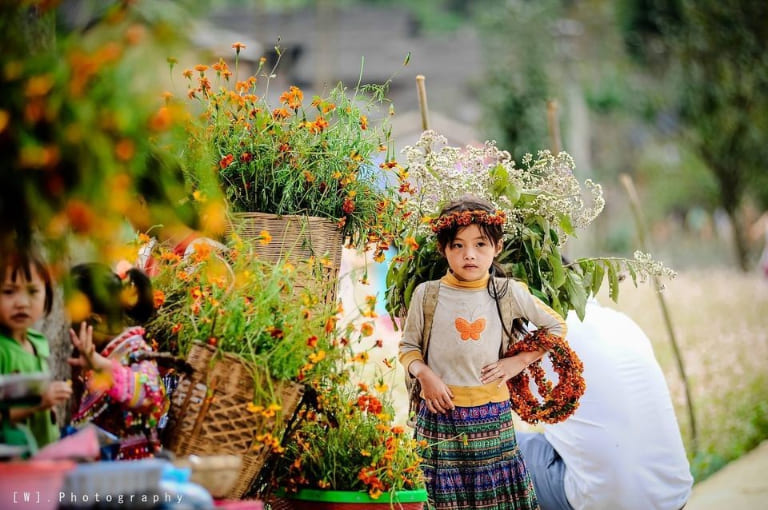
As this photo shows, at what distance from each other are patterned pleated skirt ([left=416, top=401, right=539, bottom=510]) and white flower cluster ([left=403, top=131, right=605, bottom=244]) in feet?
2.45

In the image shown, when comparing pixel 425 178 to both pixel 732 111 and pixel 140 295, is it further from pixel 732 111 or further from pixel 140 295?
pixel 732 111

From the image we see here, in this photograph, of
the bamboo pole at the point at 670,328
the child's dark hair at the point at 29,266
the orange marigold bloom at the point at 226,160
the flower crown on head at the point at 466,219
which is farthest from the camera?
the bamboo pole at the point at 670,328

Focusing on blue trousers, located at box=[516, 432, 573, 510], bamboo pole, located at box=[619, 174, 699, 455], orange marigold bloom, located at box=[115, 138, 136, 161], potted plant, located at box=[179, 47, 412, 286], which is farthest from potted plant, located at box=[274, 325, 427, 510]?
bamboo pole, located at box=[619, 174, 699, 455]

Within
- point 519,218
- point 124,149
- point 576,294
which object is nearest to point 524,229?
point 519,218

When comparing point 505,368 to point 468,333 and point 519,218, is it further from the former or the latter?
point 519,218

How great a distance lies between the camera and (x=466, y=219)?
3.40m

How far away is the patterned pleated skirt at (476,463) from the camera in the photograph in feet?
11.5

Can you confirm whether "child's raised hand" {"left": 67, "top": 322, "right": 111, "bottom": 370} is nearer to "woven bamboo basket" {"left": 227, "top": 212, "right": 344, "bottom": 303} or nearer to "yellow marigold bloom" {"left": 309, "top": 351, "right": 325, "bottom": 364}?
"yellow marigold bloom" {"left": 309, "top": 351, "right": 325, "bottom": 364}

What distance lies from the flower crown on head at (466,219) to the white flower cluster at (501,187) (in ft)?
0.59

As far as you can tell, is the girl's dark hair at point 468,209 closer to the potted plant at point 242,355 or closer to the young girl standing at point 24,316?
the potted plant at point 242,355

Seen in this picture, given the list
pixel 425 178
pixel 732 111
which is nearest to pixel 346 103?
pixel 425 178

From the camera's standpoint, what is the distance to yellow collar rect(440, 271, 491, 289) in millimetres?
3525

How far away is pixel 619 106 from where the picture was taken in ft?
87.9

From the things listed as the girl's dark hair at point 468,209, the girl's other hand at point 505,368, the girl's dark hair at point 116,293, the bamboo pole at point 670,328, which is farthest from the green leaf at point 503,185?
the bamboo pole at point 670,328
